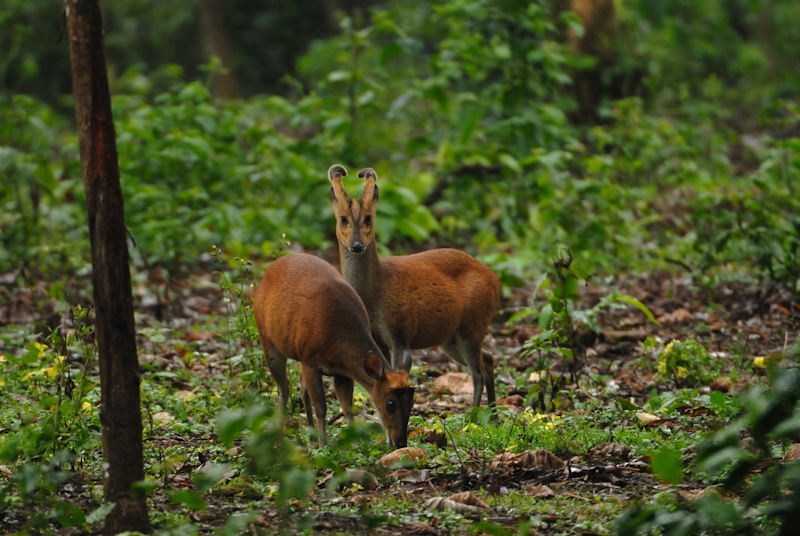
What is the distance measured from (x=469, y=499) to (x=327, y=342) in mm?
1475

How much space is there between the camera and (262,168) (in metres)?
11.4

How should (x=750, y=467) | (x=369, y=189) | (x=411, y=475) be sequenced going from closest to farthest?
(x=750, y=467)
(x=411, y=475)
(x=369, y=189)

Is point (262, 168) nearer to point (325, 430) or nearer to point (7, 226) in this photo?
point (7, 226)

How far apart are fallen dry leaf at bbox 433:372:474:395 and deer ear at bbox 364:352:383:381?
1903 millimetres

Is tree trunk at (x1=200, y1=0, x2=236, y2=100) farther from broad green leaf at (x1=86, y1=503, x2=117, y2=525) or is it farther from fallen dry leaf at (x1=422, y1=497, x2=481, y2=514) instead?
broad green leaf at (x1=86, y1=503, x2=117, y2=525)

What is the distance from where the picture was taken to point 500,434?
17.1 ft

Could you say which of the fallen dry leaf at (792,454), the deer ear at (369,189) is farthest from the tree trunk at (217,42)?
the fallen dry leaf at (792,454)

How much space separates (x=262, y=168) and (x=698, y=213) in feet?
17.0

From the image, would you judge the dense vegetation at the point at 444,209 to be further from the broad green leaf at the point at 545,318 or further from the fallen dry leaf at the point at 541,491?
the fallen dry leaf at the point at 541,491

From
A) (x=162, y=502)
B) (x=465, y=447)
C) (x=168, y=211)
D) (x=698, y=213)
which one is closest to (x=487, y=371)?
(x=465, y=447)

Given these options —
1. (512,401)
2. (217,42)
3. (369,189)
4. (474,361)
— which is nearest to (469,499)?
(474,361)

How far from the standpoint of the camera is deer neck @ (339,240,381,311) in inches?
246

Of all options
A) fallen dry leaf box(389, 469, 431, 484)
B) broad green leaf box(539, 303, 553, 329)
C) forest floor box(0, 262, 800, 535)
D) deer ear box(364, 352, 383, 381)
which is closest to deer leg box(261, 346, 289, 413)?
forest floor box(0, 262, 800, 535)

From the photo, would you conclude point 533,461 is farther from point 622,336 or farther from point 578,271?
point 622,336
